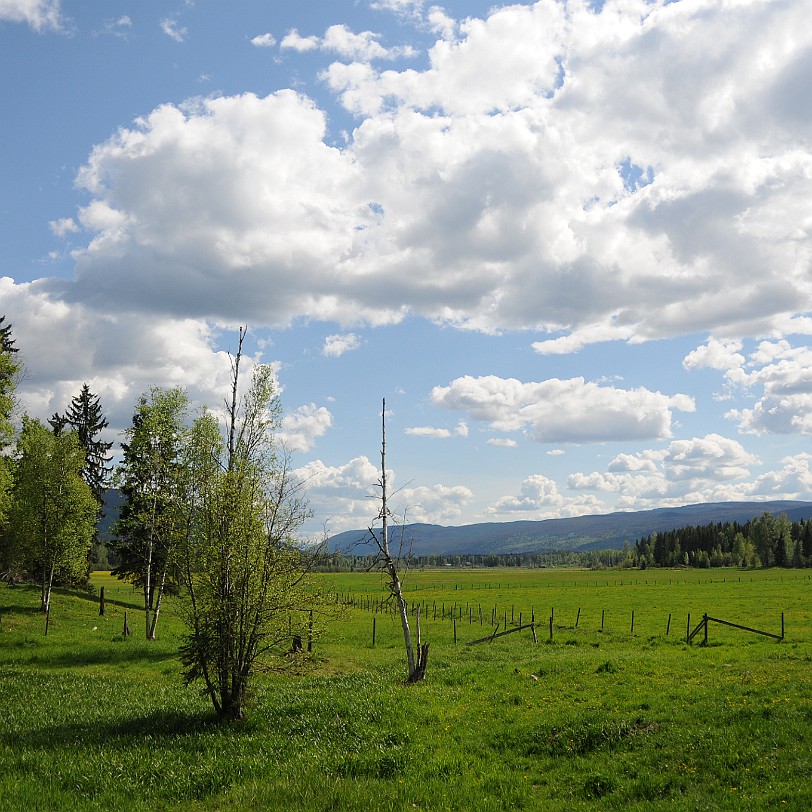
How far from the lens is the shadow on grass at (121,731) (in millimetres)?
17016

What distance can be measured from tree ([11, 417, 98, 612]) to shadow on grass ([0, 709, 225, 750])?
25953 mm

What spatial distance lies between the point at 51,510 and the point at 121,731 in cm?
3050

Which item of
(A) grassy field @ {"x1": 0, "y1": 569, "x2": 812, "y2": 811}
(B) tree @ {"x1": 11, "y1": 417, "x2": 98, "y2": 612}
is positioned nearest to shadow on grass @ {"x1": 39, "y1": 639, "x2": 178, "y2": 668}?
(A) grassy field @ {"x1": 0, "y1": 569, "x2": 812, "y2": 811}

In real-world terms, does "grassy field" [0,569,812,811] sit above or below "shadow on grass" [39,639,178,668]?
above

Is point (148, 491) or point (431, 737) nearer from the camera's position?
point (431, 737)

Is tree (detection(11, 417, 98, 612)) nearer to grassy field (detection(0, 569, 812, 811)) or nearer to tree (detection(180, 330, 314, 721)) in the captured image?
grassy field (detection(0, 569, 812, 811))

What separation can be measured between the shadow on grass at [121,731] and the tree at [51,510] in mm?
25953

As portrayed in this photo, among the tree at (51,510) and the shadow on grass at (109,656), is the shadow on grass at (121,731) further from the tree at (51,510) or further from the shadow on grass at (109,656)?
the tree at (51,510)

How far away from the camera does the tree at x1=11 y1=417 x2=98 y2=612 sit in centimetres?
4416

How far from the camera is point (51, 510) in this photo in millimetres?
44344

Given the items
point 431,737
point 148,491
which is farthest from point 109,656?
point 431,737

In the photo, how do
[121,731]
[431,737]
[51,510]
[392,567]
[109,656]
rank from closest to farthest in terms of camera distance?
1. [431,737]
2. [121,731]
3. [392,567]
4. [109,656]
5. [51,510]

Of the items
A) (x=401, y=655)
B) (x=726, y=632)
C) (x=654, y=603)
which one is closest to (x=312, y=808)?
(x=401, y=655)

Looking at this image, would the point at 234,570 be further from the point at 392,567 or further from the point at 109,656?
the point at 109,656
